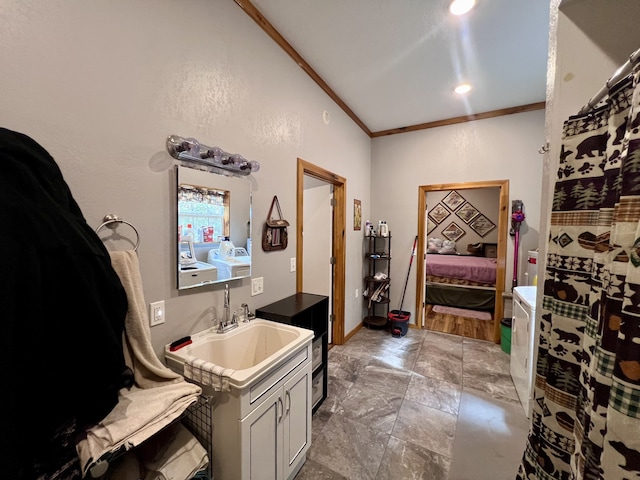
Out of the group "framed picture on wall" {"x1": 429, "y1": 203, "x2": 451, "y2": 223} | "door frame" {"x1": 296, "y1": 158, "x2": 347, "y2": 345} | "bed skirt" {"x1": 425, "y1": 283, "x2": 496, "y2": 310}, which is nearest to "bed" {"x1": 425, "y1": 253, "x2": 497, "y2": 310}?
"bed skirt" {"x1": 425, "y1": 283, "x2": 496, "y2": 310}

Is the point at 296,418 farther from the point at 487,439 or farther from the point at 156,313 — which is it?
the point at 487,439

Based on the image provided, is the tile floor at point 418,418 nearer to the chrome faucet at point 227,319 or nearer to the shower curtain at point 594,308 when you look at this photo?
the shower curtain at point 594,308

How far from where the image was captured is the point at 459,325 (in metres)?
3.91

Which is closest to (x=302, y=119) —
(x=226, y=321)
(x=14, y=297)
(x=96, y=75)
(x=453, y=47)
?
(x=453, y=47)

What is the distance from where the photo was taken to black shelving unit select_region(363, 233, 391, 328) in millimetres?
3787

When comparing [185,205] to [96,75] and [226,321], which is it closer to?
[96,75]

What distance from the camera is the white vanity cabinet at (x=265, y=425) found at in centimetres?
113

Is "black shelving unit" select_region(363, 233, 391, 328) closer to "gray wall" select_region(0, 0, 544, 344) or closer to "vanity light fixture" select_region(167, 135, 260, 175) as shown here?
"gray wall" select_region(0, 0, 544, 344)

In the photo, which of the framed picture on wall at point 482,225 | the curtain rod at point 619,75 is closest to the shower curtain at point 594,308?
the curtain rod at point 619,75

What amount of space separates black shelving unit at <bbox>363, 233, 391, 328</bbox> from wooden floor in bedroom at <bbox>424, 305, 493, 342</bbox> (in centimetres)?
71

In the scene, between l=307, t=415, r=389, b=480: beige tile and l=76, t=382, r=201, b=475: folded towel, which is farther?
l=307, t=415, r=389, b=480: beige tile

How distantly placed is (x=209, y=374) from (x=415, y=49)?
2702 mm

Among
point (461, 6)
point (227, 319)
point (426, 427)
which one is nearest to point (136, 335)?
Answer: point (227, 319)

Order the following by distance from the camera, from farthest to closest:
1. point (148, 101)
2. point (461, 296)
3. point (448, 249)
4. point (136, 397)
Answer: point (448, 249)
point (461, 296)
point (148, 101)
point (136, 397)
